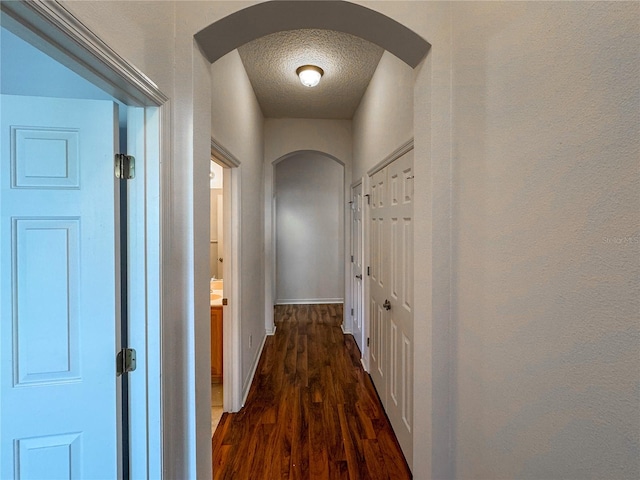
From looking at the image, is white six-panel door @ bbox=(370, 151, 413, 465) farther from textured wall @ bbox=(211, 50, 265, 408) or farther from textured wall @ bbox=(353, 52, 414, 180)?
textured wall @ bbox=(211, 50, 265, 408)

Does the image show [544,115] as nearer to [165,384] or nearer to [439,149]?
[439,149]

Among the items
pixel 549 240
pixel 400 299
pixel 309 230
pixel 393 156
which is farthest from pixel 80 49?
pixel 309 230

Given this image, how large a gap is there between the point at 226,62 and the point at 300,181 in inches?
141

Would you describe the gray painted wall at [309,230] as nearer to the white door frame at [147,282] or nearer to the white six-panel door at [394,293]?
the white six-panel door at [394,293]

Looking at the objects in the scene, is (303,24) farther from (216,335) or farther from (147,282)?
(216,335)

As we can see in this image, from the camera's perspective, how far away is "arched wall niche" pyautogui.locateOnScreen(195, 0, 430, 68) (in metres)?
1.21

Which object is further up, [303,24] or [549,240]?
[303,24]

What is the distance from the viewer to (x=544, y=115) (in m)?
0.77

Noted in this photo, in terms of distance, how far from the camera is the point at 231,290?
2293 mm

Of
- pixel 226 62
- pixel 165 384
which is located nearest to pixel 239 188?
pixel 226 62

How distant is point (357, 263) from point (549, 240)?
291 centimetres

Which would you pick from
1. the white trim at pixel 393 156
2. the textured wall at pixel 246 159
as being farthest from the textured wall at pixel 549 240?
the textured wall at pixel 246 159

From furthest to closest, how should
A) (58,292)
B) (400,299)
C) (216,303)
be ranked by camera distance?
(216,303) < (400,299) < (58,292)

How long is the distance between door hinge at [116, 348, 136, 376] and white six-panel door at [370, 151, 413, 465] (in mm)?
1394
